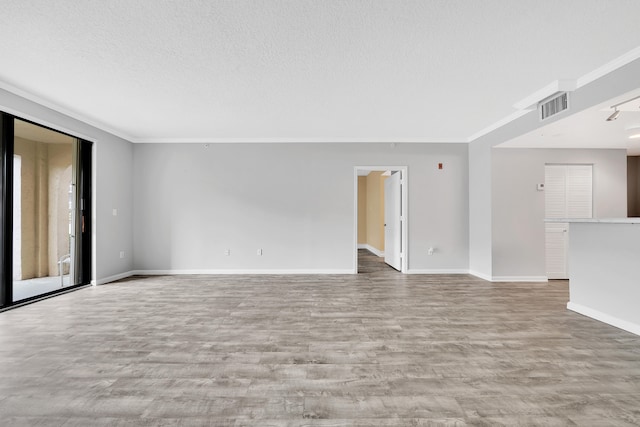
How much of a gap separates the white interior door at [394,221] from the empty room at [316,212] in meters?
0.11

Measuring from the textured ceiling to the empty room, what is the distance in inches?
1.0

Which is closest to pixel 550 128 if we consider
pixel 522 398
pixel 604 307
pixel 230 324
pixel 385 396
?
pixel 604 307

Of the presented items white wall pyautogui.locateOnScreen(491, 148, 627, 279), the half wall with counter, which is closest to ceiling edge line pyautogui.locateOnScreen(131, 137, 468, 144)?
white wall pyautogui.locateOnScreen(491, 148, 627, 279)

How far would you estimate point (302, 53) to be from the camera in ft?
→ 9.49

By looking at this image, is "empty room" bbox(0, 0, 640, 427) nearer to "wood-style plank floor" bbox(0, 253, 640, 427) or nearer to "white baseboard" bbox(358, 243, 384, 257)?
"wood-style plank floor" bbox(0, 253, 640, 427)

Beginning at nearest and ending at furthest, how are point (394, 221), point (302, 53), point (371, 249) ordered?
Answer: point (302, 53) → point (394, 221) → point (371, 249)

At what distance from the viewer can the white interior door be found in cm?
642

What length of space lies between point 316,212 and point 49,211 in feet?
15.7

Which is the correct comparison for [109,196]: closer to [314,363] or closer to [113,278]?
Answer: [113,278]

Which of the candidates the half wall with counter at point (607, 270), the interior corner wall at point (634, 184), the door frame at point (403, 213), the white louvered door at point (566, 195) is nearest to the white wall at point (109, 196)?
the door frame at point (403, 213)

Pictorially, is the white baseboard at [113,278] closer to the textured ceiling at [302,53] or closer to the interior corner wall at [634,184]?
the textured ceiling at [302,53]

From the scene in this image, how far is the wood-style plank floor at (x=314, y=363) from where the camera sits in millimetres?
1806

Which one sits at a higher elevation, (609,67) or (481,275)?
(609,67)

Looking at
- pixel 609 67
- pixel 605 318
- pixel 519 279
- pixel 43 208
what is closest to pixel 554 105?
pixel 609 67
